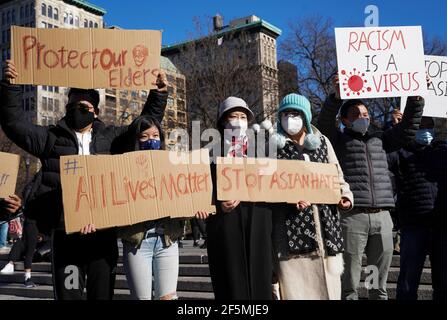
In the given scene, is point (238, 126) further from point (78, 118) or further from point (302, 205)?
point (78, 118)

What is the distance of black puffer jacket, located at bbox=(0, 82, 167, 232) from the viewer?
122 inches

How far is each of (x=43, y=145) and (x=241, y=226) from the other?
1.45 meters

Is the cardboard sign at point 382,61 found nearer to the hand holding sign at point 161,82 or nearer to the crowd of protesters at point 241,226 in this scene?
the crowd of protesters at point 241,226

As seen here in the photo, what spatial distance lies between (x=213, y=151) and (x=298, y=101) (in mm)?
740

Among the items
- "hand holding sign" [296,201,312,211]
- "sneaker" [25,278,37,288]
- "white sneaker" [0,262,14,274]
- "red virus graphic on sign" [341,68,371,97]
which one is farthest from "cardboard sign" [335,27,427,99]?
"white sneaker" [0,262,14,274]

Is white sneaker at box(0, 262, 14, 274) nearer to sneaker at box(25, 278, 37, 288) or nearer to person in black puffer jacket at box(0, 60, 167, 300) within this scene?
sneaker at box(25, 278, 37, 288)

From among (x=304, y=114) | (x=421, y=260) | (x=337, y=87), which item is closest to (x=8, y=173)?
(x=304, y=114)

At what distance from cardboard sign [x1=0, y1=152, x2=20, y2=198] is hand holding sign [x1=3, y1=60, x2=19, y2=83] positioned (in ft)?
1.84

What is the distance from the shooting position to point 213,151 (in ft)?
11.4

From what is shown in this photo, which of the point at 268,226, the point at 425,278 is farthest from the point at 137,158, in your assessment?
the point at 425,278

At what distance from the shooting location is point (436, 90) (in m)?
4.69

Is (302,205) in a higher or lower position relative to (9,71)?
lower

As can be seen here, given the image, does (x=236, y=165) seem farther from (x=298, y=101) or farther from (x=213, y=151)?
(x=298, y=101)

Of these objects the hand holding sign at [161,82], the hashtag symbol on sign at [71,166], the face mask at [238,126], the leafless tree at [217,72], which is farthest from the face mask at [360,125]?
the leafless tree at [217,72]
